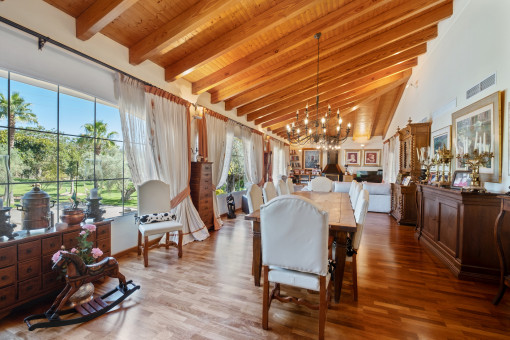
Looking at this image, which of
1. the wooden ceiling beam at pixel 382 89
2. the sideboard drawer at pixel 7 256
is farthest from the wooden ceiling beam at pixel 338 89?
the sideboard drawer at pixel 7 256

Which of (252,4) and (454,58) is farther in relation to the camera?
(454,58)

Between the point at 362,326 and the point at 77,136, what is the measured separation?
3.42m

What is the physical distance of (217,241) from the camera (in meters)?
3.54

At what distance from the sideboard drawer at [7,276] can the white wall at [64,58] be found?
1140 millimetres

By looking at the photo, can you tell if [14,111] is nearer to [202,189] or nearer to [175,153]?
[175,153]

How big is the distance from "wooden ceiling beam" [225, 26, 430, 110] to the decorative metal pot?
3.79m

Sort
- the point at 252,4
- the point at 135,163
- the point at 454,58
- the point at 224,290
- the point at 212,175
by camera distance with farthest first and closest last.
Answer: the point at 212,175, the point at 454,58, the point at 135,163, the point at 252,4, the point at 224,290

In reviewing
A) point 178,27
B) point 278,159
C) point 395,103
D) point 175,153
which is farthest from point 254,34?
point 395,103

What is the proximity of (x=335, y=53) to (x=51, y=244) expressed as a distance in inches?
189

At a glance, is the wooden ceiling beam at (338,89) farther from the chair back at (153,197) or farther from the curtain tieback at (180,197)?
the chair back at (153,197)

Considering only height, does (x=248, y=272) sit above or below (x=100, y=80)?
below

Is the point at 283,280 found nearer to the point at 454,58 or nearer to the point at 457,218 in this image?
the point at 457,218

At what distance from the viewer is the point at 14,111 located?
196 cm

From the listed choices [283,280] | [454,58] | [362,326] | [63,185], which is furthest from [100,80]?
[454,58]
